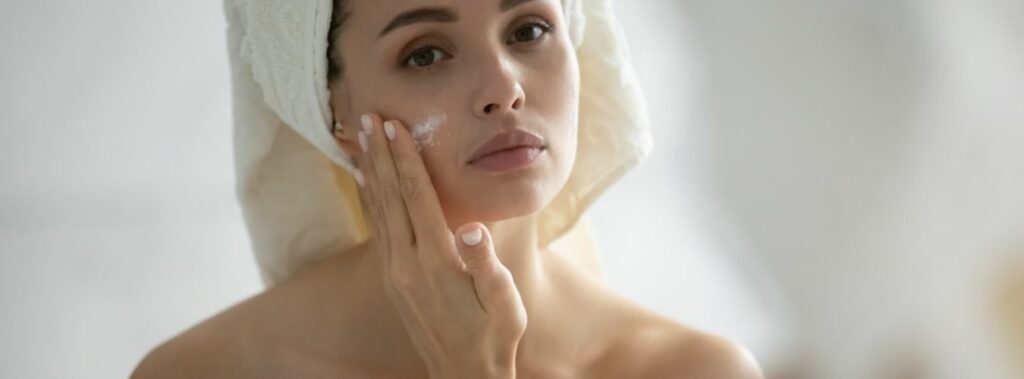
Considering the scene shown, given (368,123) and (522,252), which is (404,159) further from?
(522,252)

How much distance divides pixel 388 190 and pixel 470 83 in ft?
0.44

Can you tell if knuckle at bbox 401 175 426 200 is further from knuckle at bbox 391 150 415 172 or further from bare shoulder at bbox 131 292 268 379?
bare shoulder at bbox 131 292 268 379

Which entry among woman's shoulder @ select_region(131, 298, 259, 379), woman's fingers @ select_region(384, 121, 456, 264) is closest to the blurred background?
woman's fingers @ select_region(384, 121, 456, 264)

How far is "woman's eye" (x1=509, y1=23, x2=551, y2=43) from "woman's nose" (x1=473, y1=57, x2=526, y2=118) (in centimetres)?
5

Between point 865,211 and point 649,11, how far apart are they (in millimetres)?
683

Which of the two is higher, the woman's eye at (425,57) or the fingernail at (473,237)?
the woman's eye at (425,57)

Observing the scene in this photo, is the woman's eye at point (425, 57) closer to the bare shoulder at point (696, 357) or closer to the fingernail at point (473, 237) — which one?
the fingernail at point (473, 237)

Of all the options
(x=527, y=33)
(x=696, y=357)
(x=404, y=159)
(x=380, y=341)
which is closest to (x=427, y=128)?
(x=404, y=159)

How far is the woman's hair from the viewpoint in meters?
1.24

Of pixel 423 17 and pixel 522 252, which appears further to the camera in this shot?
pixel 522 252

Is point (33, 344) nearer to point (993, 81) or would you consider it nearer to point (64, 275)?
point (64, 275)

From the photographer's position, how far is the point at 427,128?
3.94 ft

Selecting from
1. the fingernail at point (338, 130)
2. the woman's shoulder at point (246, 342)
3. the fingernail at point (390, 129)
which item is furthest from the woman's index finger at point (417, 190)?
the woman's shoulder at point (246, 342)

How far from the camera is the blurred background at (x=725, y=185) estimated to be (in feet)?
2.34
